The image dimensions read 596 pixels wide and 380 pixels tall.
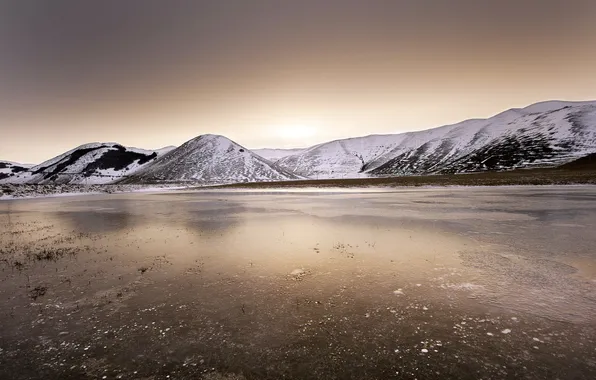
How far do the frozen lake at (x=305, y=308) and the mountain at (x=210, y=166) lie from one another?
439ft

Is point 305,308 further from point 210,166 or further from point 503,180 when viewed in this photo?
point 210,166

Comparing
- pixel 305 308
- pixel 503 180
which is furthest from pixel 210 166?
pixel 305 308

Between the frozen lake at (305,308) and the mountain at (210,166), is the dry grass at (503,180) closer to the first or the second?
the frozen lake at (305,308)

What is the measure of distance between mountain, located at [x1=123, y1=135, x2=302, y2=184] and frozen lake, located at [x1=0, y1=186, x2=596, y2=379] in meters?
134

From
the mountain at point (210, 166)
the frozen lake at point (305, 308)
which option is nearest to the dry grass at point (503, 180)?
the frozen lake at point (305, 308)

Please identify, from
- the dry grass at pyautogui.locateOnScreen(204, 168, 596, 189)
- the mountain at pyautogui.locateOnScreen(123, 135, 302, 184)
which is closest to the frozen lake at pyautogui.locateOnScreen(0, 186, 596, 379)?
the dry grass at pyautogui.locateOnScreen(204, 168, 596, 189)

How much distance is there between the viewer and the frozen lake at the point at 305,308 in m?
5.20

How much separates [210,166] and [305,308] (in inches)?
6592

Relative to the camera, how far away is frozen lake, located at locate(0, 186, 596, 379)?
5199 millimetres

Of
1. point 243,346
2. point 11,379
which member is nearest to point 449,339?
point 243,346

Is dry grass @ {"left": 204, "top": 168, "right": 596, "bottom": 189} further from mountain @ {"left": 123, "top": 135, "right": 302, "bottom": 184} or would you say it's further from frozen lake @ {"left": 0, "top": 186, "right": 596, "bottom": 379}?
mountain @ {"left": 123, "top": 135, "right": 302, "bottom": 184}

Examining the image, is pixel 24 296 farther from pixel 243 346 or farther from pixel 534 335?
pixel 534 335

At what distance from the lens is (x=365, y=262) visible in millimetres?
11062

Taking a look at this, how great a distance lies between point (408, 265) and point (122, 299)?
9.46 metres
